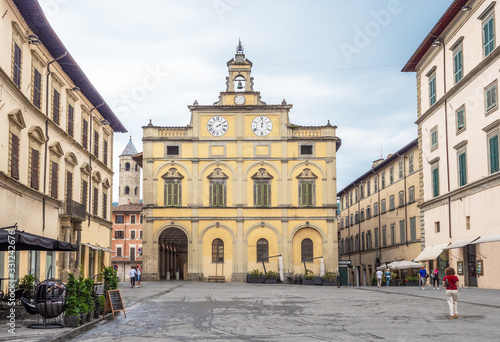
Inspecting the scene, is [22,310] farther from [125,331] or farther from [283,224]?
[283,224]

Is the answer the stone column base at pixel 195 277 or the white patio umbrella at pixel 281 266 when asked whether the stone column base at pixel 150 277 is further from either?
the white patio umbrella at pixel 281 266

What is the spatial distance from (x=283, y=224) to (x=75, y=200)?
22934 mm

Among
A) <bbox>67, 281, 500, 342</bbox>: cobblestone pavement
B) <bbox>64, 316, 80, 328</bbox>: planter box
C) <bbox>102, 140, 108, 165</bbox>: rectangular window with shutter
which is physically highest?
<bbox>102, 140, 108, 165</bbox>: rectangular window with shutter

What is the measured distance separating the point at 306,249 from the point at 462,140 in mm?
22090

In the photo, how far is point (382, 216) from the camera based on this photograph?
199 feet

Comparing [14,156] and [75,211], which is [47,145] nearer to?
[14,156]

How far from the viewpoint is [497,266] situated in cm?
2984

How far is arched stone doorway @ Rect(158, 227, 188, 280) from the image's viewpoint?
179 ft

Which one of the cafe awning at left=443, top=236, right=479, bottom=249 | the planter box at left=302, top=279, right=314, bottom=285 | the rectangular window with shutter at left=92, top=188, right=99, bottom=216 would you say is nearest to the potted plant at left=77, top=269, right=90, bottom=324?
the cafe awning at left=443, top=236, right=479, bottom=249

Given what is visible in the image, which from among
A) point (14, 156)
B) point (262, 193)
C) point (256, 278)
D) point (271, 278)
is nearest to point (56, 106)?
point (14, 156)

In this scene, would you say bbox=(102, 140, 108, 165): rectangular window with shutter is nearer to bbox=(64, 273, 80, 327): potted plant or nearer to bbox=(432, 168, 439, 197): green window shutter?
bbox=(432, 168, 439, 197): green window shutter

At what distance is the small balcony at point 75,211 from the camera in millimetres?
31992

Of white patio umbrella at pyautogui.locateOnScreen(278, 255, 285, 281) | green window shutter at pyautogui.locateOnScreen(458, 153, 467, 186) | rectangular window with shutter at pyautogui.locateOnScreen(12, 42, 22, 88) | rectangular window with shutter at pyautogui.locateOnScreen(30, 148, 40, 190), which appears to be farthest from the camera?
white patio umbrella at pyautogui.locateOnScreen(278, 255, 285, 281)

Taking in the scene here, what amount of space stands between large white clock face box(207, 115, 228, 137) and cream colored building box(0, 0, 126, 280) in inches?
560
